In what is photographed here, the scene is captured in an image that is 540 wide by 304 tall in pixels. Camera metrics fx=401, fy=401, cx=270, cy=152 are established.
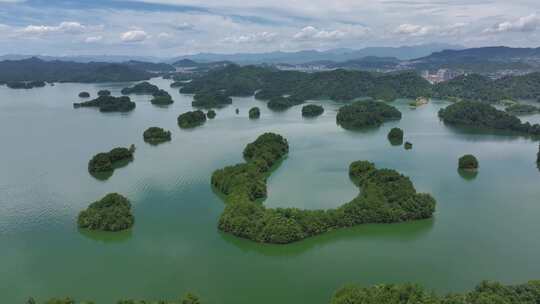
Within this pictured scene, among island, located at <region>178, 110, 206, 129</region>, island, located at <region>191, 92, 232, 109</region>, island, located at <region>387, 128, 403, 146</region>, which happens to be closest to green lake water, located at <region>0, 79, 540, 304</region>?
island, located at <region>387, 128, 403, 146</region>

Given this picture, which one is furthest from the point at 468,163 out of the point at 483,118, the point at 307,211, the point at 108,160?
the point at 108,160

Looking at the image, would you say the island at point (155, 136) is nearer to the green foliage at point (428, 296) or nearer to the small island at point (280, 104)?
the small island at point (280, 104)

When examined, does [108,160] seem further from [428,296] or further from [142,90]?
[142,90]

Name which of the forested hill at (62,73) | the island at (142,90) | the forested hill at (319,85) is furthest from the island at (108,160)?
the forested hill at (62,73)

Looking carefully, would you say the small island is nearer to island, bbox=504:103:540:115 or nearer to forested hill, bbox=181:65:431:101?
forested hill, bbox=181:65:431:101

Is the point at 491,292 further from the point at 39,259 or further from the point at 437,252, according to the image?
the point at 39,259

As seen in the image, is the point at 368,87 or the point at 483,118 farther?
the point at 368,87
